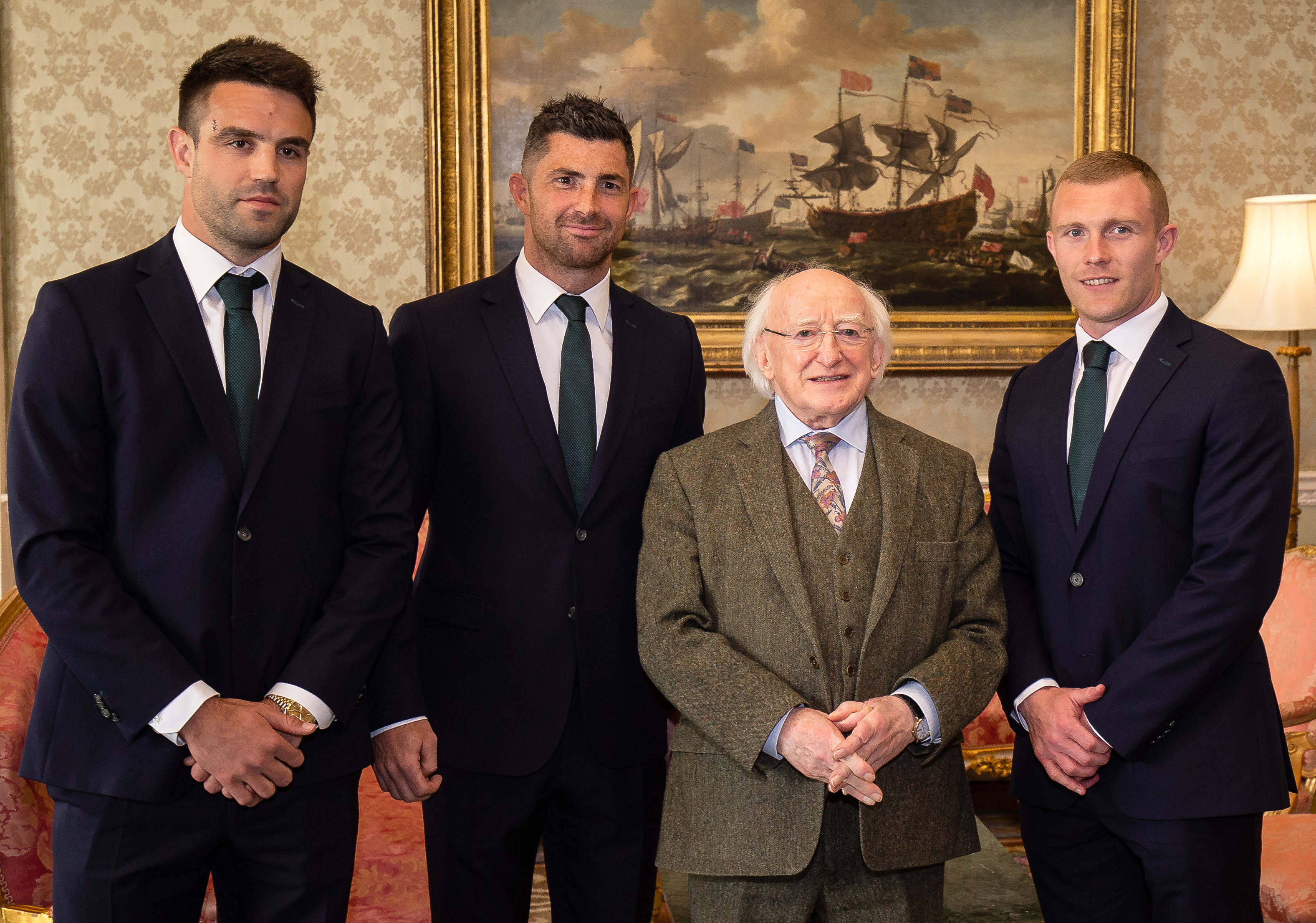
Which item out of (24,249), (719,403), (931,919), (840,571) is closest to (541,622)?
(840,571)

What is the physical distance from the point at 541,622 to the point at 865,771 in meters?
0.69

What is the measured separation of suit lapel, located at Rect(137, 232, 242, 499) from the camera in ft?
5.61

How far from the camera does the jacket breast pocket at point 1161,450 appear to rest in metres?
1.95

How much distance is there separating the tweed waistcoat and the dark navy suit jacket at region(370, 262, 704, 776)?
39 cm

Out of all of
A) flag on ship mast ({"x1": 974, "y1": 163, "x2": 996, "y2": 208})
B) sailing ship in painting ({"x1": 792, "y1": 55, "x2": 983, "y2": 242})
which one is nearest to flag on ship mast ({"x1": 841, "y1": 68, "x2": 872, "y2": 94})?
sailing ship in painting ({"x1": 792, "y1": 55, "x2": 983, "y2": 242})

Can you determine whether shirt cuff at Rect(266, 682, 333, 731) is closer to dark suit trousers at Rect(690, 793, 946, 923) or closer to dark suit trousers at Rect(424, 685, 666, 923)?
dark suit trousers at Rect(424, 685, 666, 923)

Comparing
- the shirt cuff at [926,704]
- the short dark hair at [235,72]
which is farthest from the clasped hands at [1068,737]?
the short dark hair at [235,72]

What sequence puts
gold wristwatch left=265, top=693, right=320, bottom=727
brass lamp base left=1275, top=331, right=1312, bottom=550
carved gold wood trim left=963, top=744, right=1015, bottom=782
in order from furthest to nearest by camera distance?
brass lamp base left=1275, top=331, right=1312, bottom=550 < carved gold wood trim left=963, top=744, right=1015, bottom=782 < gold wristwatch left=265, top=693, right=320, bottom=727

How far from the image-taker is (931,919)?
6.31 ft

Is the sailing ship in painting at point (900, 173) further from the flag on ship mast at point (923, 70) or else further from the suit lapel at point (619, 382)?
the suit lapel at point (619, 382)

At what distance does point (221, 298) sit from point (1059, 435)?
5.01 feet

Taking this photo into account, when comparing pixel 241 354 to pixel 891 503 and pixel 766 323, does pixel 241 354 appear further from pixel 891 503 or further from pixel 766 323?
pixel 891 503

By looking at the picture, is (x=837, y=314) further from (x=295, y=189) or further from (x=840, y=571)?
(x=295, y=189)

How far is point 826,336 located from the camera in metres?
1.98
